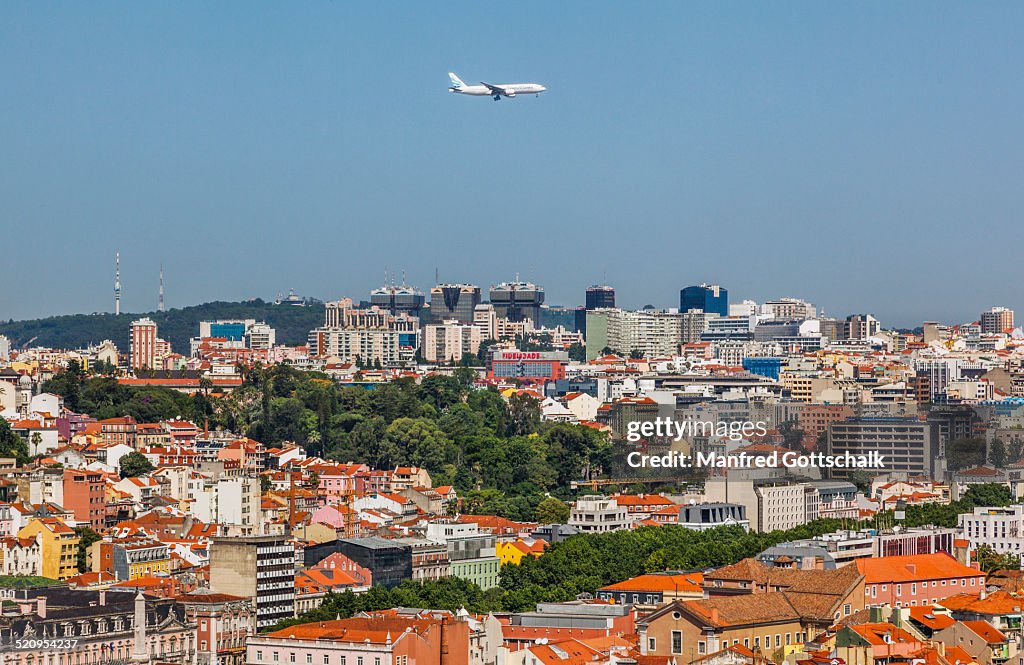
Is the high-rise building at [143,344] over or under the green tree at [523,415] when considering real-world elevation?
over

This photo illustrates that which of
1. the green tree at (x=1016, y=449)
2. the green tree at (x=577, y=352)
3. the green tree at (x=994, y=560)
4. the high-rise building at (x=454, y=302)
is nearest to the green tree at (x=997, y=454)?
the green tree at (x=1016, y=449)

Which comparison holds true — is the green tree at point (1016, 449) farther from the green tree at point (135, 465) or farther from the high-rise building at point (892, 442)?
the green tree at point (135, 465)

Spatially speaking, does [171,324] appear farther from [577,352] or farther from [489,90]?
[489,90]

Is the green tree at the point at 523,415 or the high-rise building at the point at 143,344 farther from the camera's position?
the high-rise building at the point at 143,344

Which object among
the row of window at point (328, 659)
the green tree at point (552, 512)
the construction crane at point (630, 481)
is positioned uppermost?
the construction crane at point (630, 481)

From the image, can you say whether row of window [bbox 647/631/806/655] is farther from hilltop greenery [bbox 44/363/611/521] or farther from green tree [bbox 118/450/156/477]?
green tree [bbox 118/450/156/477]

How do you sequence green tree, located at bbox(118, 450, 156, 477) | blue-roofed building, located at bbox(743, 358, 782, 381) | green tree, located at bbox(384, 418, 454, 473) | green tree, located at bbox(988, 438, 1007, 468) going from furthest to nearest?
blue-roofed building, located at bbox(743, 358, 782, 381) → green tree, located at bbox(384, 418, 454, 473) → green tree, located at bbox(988, 438, 1007, 468) → green tree, located at bbox(118, 450, 156, 477)

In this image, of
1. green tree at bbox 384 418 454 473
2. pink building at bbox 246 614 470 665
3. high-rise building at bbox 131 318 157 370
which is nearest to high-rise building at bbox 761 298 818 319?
high-rise building at bbox 131 318 157 370
